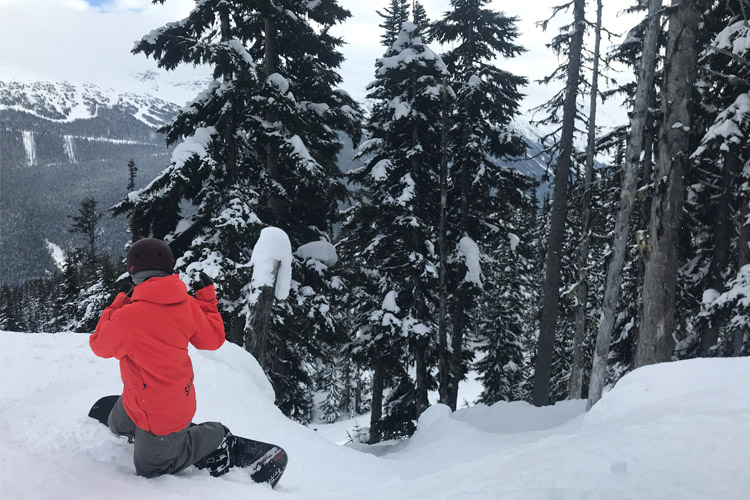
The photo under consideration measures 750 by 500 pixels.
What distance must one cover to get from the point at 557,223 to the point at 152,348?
39.8 ft

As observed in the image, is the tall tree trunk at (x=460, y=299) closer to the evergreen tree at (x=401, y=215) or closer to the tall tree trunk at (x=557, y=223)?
the evergreen tree at (x=401, y=215)

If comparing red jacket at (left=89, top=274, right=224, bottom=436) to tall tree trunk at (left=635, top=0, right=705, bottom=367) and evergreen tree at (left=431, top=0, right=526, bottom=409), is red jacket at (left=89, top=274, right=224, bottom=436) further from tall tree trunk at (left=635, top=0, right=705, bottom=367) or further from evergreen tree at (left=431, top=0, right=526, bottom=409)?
evergreen tree at (left=431, top=0, right=526, bottom=409)

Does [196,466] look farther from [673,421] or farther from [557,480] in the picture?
[673,421]

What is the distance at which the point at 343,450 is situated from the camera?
6.06 metres

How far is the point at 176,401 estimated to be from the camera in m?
3.18

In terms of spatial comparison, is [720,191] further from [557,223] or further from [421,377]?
[421,377]

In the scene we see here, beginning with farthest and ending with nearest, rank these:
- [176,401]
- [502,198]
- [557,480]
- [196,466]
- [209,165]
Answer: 1. [502,198]
2. [209,165]
3. [196,466]
4. [176,401]
5. [557,480]

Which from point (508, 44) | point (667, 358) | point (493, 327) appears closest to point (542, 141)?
point (508, 44)

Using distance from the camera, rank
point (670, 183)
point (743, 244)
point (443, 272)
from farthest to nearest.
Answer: point (443, 272) < point (743, 244) < point (670, 183)

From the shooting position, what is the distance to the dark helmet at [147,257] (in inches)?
123

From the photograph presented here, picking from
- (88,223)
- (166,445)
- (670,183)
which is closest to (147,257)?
(166,445)

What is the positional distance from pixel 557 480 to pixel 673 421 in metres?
1.25

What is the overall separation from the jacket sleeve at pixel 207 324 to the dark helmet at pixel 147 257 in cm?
46

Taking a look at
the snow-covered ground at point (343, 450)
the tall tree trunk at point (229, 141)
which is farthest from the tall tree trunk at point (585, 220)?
the tall tree trunk at point (229, 141)
